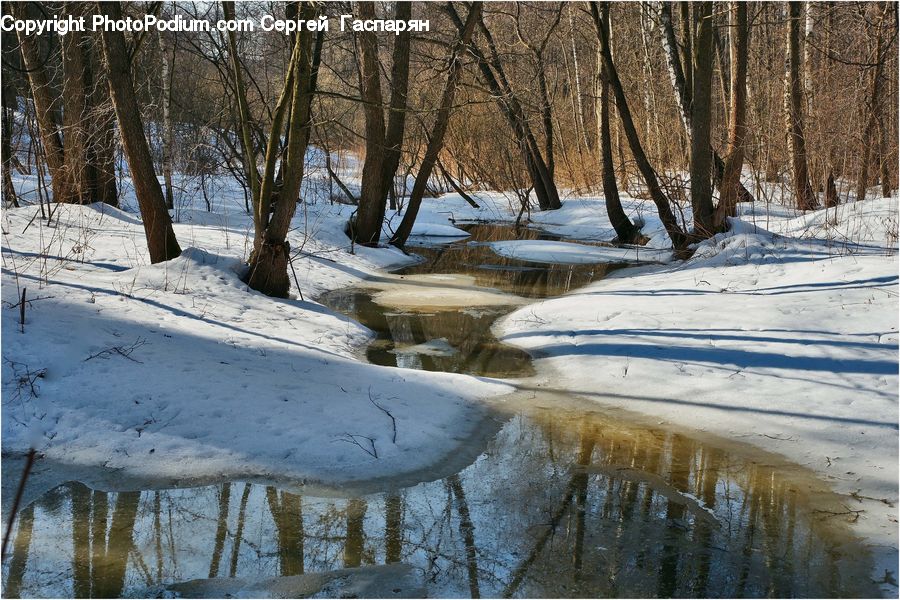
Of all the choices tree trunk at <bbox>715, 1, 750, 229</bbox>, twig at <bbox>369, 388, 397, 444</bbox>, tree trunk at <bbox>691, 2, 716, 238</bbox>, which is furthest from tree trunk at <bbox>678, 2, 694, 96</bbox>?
twig at <bbox>369, 388, 397, 444</bbox>

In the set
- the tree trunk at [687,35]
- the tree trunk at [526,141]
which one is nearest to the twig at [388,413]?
A: the tree trunk at [687,35]

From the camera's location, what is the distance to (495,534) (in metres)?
4.32

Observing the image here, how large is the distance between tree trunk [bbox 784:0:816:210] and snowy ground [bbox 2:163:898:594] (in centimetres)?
490

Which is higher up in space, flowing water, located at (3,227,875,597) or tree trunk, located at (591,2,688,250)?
tree trunk, located at (591,2,688,250)

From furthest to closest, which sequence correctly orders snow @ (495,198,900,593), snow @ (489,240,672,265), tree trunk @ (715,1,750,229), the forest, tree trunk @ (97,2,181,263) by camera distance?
snow @ (489,240,672,265), tree trunk @ (715,1,750,229), tree trunk @ (97,2,181,263), snow @ (495,198,900,593), the forest

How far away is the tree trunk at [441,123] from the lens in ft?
42.7

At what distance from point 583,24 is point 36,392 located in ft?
→ 75.1

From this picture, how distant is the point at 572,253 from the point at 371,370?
9.11 m

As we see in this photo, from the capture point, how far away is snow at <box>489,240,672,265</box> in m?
14.8

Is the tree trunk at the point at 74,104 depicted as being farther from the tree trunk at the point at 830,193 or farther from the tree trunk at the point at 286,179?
the tree trunk at the point at 830,193

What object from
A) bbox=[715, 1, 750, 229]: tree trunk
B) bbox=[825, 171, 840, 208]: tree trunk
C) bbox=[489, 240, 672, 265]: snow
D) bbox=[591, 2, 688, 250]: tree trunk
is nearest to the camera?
bbox=[715, 1, 750, 229]: tree trunk

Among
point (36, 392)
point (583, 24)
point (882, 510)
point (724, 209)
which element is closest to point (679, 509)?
point (882, 510)

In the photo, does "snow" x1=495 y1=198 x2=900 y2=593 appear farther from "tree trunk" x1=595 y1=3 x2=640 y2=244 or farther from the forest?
"tree trunk" x1=595 y1=3 x2=640 y2=244

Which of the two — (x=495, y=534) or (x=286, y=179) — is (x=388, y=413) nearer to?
(x=495, y=534)
